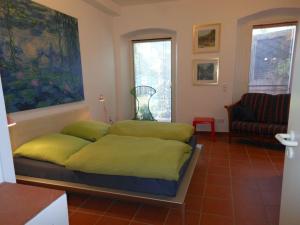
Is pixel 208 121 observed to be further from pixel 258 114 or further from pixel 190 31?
pixel 190 31

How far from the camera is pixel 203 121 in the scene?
163 inches

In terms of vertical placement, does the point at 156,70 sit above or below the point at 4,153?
above

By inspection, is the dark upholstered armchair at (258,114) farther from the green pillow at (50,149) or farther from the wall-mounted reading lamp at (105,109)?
Result: the green pillow at (50,149)

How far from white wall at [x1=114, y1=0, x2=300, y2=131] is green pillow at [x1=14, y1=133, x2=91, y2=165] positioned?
2728 millimetres

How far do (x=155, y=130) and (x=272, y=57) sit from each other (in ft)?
9.79

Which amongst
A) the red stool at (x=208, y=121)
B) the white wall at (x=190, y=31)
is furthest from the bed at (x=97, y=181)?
the white wall at (x=190, y=31)

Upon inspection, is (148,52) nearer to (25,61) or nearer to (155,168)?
(25,61)

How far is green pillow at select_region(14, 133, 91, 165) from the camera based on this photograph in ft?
6.98

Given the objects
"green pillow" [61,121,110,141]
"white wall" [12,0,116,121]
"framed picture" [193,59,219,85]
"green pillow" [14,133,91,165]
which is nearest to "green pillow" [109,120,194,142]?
"green pillow" [61,121,110,141]

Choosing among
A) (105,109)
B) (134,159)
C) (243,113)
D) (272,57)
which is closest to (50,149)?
(134,159)

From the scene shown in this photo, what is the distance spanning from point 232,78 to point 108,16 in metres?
2.93

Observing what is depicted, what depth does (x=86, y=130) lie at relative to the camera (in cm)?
281

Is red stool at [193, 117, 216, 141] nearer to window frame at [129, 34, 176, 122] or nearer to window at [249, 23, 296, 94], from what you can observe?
window frame at [129, 34, 176, 122]

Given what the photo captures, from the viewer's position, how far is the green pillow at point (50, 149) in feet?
6.98
